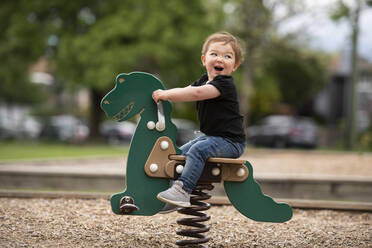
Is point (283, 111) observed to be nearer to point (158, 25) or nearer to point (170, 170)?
point (158, 25)

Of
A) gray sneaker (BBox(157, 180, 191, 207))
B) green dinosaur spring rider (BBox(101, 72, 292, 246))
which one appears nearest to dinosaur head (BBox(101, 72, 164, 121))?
green dinosaur spring rider (BBox(101, 72, 292, 246))

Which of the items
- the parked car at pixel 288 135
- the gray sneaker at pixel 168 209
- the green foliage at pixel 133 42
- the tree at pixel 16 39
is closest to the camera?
the gray sneaker at pixel 168 209

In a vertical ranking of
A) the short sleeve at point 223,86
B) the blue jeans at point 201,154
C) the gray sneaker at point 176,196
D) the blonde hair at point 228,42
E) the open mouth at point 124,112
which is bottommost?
the gray sneaker at point 176,196

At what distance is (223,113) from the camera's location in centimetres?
351

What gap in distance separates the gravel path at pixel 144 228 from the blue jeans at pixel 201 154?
0.74 meters

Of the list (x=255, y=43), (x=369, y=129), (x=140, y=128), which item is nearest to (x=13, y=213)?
(x=140, y=128)

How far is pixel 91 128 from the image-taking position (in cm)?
2502

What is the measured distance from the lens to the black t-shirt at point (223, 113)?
3.50 m

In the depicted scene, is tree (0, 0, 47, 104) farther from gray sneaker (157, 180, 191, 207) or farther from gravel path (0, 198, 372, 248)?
gray sneaker (157, 180, 191, 207)

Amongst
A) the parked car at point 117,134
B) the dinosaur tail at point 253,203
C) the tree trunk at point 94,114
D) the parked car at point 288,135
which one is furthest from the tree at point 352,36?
the dinosaur tail at point 253,203

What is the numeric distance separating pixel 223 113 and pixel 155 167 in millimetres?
670

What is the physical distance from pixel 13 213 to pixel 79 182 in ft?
7.31

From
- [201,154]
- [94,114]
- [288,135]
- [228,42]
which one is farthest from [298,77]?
[201,154]

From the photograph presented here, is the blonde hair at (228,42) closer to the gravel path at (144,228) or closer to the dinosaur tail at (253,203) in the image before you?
the dinosaur tail at (253,203)
